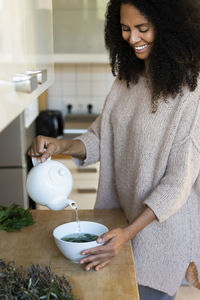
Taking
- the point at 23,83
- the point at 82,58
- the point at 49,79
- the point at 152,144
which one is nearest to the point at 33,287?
the point at 23,83

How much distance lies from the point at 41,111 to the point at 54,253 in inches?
85.1

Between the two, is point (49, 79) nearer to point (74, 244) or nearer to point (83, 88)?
point (74, 244)

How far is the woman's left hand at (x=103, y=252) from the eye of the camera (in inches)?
44.4

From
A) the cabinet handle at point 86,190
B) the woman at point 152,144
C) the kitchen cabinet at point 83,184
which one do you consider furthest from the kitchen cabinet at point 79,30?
the woman at point 152,144

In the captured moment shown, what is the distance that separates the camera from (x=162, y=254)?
4.71 feet

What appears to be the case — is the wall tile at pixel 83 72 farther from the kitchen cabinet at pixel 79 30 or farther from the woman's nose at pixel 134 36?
the woman's nose at pixel 134 36

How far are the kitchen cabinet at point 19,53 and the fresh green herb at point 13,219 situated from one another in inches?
15.7

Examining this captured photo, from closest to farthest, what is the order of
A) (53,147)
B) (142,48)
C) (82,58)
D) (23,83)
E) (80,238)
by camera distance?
1. (23,83)
2. (80,238)
3. (142,48)
4. (53,147)
5. (82,58)

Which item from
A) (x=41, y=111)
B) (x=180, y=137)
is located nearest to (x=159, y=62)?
(x=180, y=137)

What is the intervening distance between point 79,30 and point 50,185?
6.56 feet

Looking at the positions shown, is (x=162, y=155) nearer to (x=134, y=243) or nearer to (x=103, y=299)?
(x=134, y=243)

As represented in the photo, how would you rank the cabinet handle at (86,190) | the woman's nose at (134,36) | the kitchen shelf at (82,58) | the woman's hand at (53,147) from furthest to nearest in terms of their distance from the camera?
the kitchen shelf at (82,58)
the cabinet handle at (86,190)
the woman's hand at (53,147)
the woman's nose at (134,36)

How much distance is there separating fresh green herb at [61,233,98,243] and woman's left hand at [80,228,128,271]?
68 mm

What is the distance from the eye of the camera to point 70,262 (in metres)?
1.20
